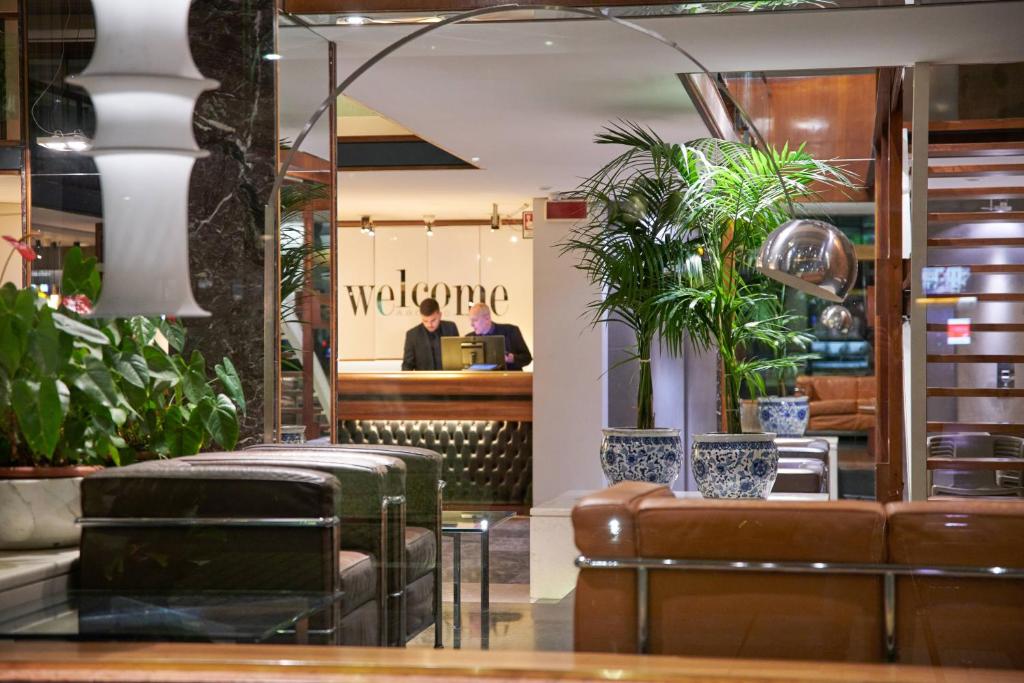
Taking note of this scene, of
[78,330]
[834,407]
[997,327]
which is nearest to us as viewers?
[78,330]

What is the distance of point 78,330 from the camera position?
9.41ft

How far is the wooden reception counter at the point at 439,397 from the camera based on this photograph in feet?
11.1

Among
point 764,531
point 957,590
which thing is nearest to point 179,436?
point 764,531

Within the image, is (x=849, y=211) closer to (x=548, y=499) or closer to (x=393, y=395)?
(x=393, y=395)

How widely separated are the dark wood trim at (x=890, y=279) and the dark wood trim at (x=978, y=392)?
26 cm

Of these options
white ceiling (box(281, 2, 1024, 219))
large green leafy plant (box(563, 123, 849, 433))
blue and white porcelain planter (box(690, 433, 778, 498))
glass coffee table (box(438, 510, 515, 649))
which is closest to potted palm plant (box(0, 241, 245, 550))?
glass coffee table (box(438, 510, 515, 649))

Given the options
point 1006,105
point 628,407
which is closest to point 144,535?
point 628,407

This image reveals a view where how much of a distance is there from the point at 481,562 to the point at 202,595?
2.18 feet

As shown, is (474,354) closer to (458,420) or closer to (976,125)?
(458,420)

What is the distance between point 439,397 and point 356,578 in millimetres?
702

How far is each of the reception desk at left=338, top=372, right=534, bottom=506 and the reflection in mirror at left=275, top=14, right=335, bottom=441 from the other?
411mm

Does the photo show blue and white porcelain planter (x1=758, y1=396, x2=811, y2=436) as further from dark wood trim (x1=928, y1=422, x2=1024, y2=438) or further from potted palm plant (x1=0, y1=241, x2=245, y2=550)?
potted palm plant (x1=0, y1=241, x2=245, y2=550)

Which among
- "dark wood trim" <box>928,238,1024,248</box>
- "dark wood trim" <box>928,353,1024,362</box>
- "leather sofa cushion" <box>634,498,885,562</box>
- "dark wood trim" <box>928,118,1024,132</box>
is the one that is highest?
"dark wood trim" <box>928,118,1024,132</box>

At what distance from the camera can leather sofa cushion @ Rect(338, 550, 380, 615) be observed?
9.29 feet
